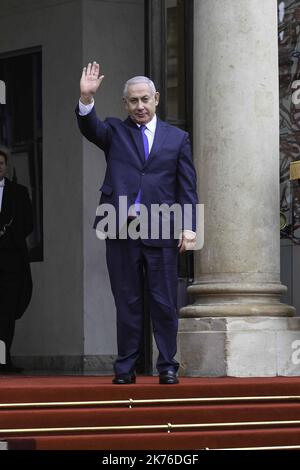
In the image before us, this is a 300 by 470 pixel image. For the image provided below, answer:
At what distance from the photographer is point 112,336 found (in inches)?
547

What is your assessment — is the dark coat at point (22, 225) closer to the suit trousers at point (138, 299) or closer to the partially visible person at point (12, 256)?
the partially visible person at point (12, 256)

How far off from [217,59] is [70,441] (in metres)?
3.93

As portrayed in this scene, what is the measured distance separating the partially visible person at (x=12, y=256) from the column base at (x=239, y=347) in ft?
9.17

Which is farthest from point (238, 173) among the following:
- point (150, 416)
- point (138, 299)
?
point (150, 416)

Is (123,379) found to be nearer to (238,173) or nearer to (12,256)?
(238,173)

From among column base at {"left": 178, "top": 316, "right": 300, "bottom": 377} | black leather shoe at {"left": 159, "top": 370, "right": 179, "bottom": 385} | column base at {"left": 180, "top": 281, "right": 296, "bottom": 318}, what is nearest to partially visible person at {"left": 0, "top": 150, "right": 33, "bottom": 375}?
column base at {"left": 180, "top": 281, "right": 296, "bottom": 318}

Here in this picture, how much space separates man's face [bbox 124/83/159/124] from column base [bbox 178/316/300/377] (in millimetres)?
1854

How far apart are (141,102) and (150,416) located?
2052 mm

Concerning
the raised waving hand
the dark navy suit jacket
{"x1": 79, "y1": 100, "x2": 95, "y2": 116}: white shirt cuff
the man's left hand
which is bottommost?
the man's left hand

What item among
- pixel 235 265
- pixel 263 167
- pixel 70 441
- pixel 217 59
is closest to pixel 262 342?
pixel 235 265

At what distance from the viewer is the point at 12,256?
13492 millimetres

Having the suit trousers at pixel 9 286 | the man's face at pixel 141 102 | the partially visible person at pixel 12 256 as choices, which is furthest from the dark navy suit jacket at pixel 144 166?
Result: the suit trousers at pixel 9 286

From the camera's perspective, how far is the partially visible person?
1343 cm

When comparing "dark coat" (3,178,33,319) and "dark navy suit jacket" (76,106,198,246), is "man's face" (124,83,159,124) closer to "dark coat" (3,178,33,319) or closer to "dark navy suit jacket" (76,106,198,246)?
"dark navy suit jacket" (76,106,198,246)
